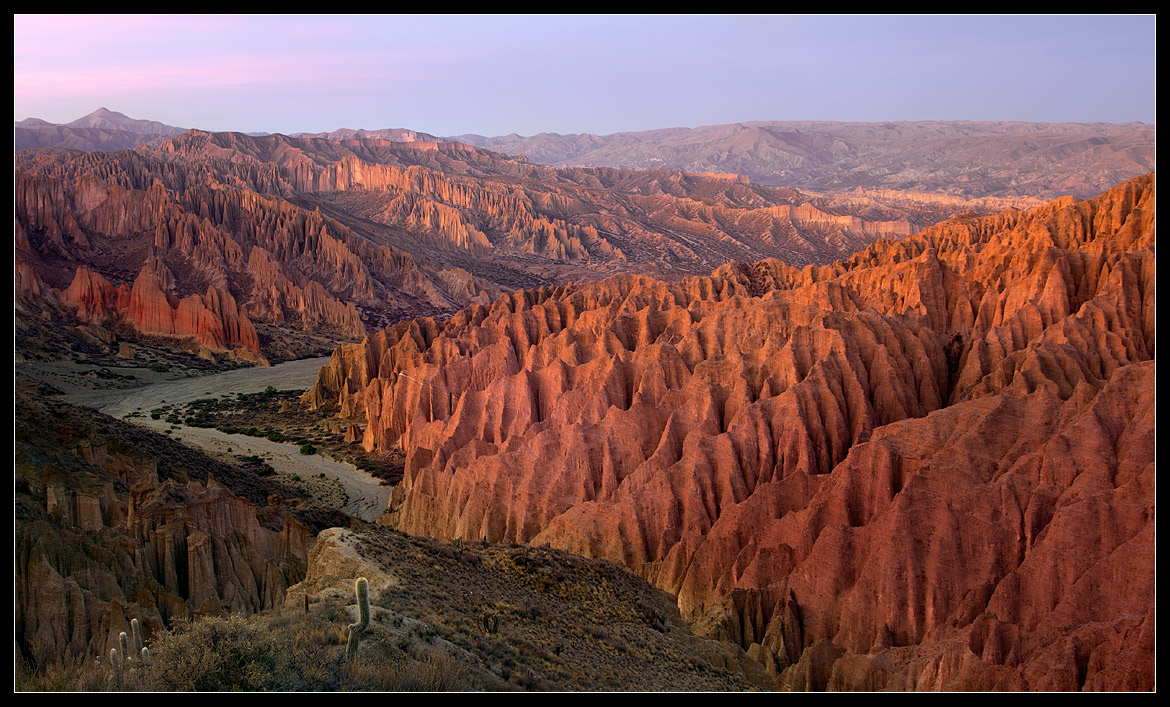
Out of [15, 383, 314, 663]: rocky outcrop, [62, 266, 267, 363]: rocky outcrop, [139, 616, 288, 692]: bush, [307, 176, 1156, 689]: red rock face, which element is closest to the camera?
→ [139, 616, 288, 692]: bush

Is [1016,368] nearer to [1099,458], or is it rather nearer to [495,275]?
[1099,458]

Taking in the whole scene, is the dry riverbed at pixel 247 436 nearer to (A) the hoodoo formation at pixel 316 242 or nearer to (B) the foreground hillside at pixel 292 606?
(A) the hoodoo formation at pixel 316 242

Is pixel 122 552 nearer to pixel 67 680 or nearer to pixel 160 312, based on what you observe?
pixel 67 680

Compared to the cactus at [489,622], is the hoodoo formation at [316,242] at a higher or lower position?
higher

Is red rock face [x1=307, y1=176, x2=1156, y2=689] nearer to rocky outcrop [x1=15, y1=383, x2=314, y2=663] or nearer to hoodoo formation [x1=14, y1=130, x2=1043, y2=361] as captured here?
rocky outcrop [x1=15, y1=383, x2=314, y2=663]

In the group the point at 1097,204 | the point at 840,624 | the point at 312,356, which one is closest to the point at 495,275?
the point at 312,356

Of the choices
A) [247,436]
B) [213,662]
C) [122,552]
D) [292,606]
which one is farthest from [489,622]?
[247,436]

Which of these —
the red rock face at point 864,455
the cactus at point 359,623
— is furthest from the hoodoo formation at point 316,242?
the cactus at point 359,623

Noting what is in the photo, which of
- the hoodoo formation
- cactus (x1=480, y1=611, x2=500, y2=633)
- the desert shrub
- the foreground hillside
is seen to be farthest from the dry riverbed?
the desert shrub
